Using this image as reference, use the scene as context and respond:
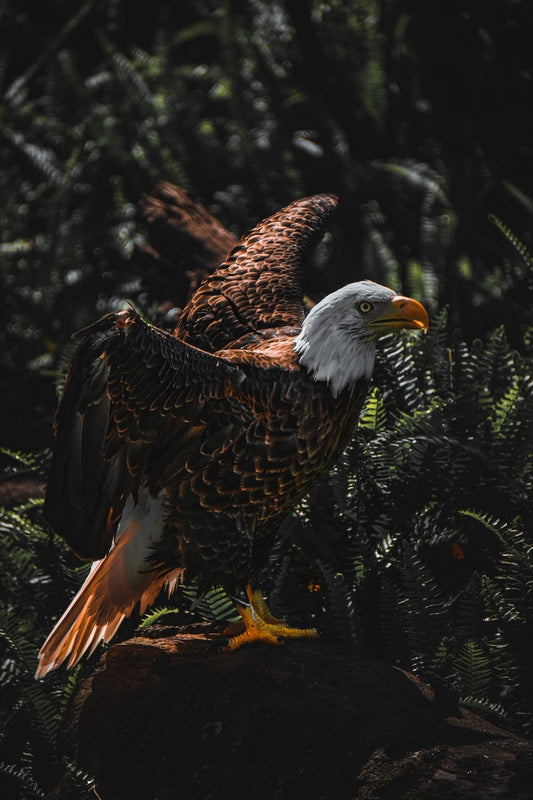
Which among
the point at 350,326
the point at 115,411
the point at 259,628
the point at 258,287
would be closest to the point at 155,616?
the point at 259,628

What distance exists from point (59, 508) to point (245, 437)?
0.58m

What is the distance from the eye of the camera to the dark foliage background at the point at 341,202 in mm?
3650

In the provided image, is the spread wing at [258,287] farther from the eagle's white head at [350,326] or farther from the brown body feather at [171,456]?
the eagle's white head at [350,326]

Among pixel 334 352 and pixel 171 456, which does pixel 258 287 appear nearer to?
pixel 334 352

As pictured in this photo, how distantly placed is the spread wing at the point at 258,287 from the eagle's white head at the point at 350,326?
1.86 feet

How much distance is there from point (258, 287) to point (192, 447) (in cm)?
103

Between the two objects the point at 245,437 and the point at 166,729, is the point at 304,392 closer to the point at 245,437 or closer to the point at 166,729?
the point at 245,437

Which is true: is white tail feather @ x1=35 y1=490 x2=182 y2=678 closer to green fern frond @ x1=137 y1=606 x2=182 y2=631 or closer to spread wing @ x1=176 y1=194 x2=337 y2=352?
green fern frond @ x1=137 y1=606 x2=182 y2=631

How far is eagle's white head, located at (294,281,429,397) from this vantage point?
9.47 ft

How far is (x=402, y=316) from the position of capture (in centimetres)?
289

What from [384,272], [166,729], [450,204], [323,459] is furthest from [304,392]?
[450,204]

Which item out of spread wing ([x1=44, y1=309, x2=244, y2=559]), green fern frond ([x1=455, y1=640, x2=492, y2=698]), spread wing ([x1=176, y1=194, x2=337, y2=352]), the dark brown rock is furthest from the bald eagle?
green fern frond ([x1=455, y1=640, x2=492, y2=698])

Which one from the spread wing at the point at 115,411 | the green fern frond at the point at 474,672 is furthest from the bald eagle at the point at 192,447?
the green fern frond at the point at 474,672

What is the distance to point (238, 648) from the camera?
2914 mm
